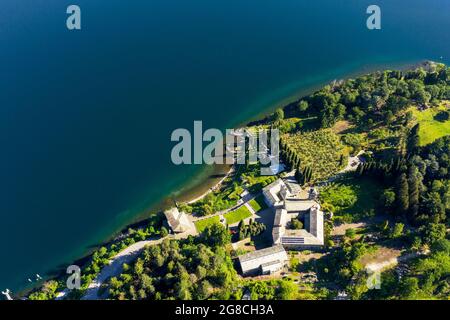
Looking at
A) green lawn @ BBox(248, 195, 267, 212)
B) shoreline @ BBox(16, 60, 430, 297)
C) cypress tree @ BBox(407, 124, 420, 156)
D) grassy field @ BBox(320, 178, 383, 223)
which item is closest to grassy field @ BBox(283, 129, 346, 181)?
grassy field @ BBox(320, 178, 383, 223)

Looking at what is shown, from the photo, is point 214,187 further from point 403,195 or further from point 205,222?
point 403,195

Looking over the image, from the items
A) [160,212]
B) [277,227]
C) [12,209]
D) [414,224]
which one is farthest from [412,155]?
[12,209]

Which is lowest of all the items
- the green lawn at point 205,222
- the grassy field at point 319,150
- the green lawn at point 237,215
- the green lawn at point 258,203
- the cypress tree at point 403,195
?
the green lawn at point 205,222

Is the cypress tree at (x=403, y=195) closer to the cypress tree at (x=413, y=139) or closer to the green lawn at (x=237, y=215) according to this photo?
the cypress tree at (x=413, y=139)

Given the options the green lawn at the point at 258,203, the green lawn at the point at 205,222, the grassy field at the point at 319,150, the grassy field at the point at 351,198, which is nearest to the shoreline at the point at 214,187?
the green lawn at the point at 205,222

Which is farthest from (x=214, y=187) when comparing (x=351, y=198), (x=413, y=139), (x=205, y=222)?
(x=413, y=139)

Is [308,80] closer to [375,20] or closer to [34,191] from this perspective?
[375,20]
